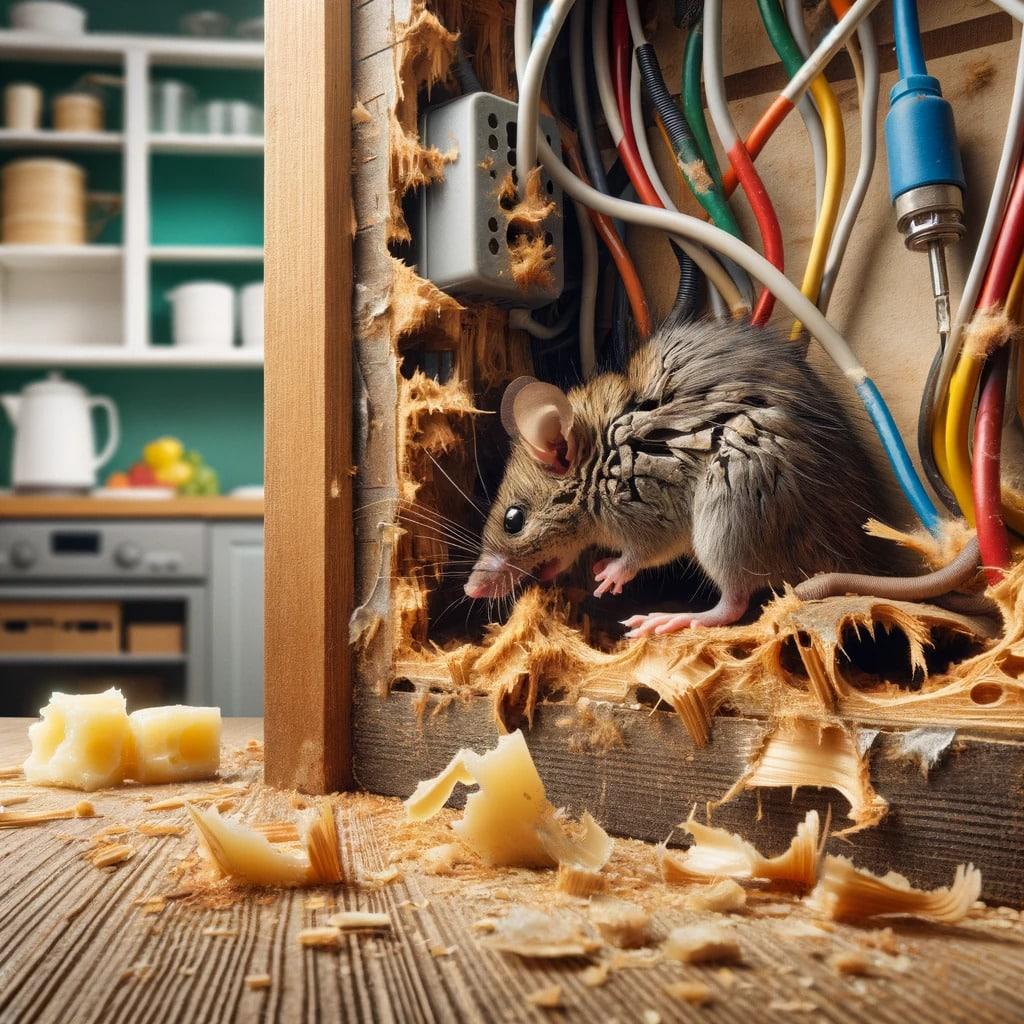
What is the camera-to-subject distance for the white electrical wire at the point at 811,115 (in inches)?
48.3

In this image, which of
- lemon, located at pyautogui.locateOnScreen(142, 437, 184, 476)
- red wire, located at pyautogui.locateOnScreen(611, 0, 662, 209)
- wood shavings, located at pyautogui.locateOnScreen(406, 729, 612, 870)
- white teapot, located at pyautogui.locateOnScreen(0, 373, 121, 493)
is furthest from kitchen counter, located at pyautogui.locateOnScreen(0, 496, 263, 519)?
wood shavings, located at pyautogui.locateOnScreen(406, 729, 612, 870)

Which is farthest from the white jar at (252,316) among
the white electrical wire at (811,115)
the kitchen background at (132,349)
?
the white electrical wire at (811,115)

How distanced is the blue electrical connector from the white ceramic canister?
381cm

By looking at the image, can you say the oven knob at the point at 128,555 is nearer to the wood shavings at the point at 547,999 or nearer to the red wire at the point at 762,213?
the red wire at the point at 762,213

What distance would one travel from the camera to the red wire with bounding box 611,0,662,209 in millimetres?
1301

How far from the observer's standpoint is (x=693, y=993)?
0.60 meters

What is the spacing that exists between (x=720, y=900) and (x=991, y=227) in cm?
68

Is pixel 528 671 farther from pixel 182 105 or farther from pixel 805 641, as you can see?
pixel 182 105

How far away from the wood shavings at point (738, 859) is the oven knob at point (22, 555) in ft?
9.56

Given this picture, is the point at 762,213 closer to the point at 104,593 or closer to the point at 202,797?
the point at 202,797

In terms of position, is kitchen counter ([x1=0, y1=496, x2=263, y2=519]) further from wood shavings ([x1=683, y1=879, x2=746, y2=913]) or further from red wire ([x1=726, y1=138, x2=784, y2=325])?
wood shavings ([x1=683, y1=879, x2=746, y2=913])

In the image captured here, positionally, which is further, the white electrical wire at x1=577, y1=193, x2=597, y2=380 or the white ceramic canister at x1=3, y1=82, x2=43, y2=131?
the white ceramic canister at x1=3, y1=82, x2=43, y2=131

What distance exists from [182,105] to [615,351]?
133 inches

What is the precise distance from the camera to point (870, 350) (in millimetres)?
1236
